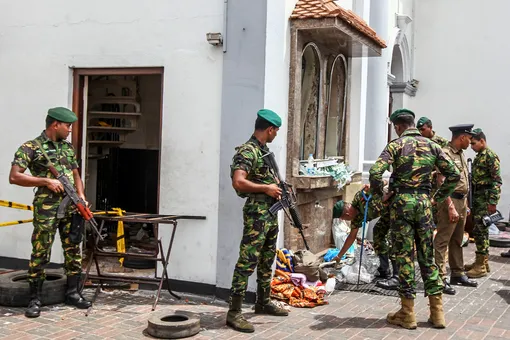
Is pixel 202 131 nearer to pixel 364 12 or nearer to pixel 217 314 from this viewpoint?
pixel 217 314

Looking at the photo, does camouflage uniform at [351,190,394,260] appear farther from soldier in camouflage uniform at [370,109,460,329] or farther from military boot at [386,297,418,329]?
military boot at [386,297,418,329]

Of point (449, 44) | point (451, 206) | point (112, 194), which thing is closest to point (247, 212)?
point (451, 206)

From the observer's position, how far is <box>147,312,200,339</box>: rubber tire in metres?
5.50

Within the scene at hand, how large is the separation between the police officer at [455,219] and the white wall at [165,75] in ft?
9.72

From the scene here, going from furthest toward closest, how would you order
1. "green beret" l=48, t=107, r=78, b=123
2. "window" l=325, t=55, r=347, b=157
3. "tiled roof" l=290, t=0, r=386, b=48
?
"window" l=325, t=55, r=347, b=157, "tiled roof" l=290, t=0, r=386, b=48, "green beret" l=48, t=107, r=78, b=123

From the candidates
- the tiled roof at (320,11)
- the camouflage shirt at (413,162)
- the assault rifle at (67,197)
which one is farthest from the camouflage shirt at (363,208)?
the assault rifle at (67,197)

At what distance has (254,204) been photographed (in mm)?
5887

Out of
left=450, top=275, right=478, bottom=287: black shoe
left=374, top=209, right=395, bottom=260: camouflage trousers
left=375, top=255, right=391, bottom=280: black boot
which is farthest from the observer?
left=375, top=255, right=391, bottom=280: black boot

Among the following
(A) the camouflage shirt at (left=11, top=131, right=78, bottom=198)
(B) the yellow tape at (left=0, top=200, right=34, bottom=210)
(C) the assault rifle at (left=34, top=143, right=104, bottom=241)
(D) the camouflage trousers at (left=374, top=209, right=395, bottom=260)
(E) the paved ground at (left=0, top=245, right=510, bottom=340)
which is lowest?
(E) the paved ground at (left=0, top=245, right=510, bottom=340)

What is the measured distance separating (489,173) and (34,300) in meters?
6.37

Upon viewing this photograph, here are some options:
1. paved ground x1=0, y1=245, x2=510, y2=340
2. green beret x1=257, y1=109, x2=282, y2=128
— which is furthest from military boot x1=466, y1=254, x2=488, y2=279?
green beret x1=257, y1=109, x2=282, y2=128

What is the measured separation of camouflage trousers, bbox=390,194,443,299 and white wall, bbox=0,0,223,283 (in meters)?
2.08

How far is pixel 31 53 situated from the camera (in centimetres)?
Answer: 770

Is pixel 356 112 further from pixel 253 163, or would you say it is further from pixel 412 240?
pixel 253 163
